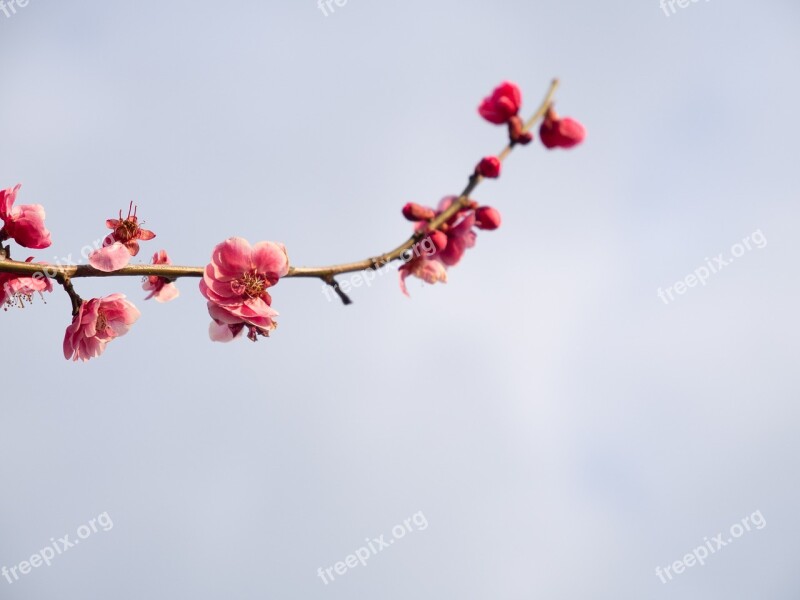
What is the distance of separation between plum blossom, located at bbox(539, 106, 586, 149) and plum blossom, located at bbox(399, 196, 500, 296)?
0.39 metres

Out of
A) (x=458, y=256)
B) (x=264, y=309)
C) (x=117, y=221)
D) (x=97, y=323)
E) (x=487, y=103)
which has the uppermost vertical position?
(x=117, y=221)

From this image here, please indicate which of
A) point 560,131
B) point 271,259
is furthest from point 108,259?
point 560,131

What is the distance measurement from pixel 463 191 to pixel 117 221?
5.78 ft

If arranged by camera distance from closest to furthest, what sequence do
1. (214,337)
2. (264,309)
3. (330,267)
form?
(330,267) → (264,309) → (214,337)

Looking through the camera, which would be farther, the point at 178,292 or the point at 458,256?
the point at 178,292

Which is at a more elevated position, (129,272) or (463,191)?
(129,272)

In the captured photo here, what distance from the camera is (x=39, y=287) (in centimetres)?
292

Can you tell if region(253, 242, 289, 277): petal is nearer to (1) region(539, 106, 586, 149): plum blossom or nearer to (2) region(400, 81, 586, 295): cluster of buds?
(2) region(400, 81, 586, 295): cluster of buds

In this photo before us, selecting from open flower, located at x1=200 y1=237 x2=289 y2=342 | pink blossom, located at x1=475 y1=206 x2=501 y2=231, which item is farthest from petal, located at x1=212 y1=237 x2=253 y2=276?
pink blossom, located at x1=475 y1=206 x2=501 y2=231

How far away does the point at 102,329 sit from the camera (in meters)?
3.14

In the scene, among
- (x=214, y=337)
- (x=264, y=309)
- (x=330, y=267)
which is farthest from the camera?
(x=214, y=337)

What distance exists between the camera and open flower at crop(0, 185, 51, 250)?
9.55 ft

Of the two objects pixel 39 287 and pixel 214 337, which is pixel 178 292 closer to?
pixel 214 337

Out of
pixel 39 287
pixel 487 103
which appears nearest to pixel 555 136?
pixel 487 103
